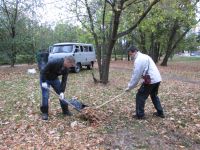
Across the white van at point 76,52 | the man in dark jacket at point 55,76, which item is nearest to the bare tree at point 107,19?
the white van at point 76,52

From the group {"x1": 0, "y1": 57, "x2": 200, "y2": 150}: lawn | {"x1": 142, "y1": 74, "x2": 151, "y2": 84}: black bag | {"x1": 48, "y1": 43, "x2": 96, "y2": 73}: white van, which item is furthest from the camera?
{"x1": 48, "y1": 43, "x2": 96, "y2": 73}: white van

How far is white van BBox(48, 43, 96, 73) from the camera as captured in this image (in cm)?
2264

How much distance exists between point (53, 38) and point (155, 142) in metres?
51.3

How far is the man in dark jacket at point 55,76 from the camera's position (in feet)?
25.4

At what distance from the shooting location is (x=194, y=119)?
27.8 feet

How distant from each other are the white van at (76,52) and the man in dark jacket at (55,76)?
13001 mm

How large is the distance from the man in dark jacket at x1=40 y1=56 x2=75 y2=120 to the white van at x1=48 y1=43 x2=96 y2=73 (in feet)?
42.7

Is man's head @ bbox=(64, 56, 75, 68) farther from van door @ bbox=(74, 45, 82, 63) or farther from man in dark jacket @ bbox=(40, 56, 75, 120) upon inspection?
van door @ bbox=(74, 45, 82, 63)

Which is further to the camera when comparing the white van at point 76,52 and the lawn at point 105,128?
the white van at point 76,52

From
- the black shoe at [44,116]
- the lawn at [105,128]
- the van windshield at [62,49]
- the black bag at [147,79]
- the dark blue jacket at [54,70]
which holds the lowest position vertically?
the lawn at [105,128]

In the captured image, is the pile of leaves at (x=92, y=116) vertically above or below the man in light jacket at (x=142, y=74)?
below

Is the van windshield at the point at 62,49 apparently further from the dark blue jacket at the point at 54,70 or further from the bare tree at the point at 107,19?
the dark blue jacket at the point at 54,70

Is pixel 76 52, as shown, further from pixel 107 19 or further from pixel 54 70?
pixel 54 70

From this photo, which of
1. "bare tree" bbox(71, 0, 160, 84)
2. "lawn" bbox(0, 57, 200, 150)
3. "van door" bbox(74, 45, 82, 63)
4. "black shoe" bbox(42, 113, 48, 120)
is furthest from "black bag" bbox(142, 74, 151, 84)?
"van door" bbox(74, 45, 82, 63)
